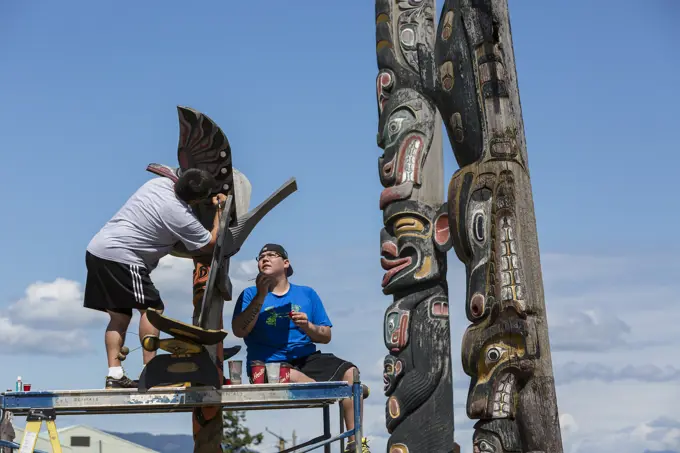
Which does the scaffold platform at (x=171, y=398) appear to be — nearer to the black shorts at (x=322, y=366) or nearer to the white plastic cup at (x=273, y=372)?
the white plastic cup at (x=273, y=372)

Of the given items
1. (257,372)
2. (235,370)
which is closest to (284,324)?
(257,372)

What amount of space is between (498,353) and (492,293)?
1.52ft

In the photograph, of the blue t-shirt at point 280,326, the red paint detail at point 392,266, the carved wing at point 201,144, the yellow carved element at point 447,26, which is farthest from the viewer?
the red paint detail at point 392,266

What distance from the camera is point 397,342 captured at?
10039 millimetres

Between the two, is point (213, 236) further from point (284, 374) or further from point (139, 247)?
point (284, 374)

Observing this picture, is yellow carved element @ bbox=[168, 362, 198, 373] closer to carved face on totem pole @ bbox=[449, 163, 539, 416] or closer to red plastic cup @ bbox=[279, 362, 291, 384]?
red plastic cup @ bbox=[279, 362, 291, 384]

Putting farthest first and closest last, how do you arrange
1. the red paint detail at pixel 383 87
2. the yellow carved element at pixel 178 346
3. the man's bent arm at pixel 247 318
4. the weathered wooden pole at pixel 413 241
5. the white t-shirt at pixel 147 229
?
the red paint detail at pixel 383 87, the weathered wooden pole at pixel 413 241, the man's bent arm at pixel 247 318, the white t-shirt at pixel 147 229, the yellow carved element at pixel 178 346

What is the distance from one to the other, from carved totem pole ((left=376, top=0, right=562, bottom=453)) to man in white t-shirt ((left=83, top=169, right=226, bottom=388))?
2151 mm

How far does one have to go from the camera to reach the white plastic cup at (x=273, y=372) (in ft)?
28.1

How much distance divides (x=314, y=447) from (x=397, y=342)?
90.1 inches

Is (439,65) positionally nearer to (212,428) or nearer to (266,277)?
(266,277)

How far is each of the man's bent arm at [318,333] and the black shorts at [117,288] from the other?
54.3 inches

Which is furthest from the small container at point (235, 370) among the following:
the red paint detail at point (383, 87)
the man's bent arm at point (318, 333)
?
the red paint detail at point (383, 87)

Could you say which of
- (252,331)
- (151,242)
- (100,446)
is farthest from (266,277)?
(100,446)
